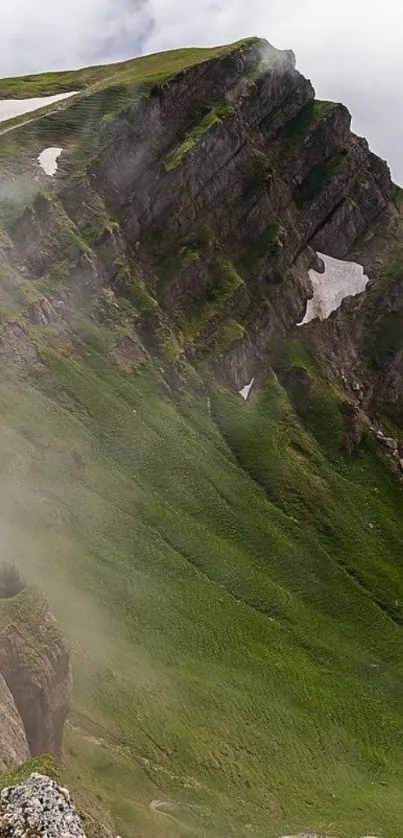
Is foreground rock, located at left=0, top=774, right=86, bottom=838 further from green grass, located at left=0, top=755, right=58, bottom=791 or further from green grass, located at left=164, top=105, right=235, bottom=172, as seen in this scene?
green grass, located at left=164, top=105, right=235, bottom=172

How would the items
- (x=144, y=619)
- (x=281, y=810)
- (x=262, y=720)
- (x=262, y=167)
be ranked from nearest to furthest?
(x=281, y=810) → (x=262, y=720) → (x=144, y=619) → (x=262, y=167)

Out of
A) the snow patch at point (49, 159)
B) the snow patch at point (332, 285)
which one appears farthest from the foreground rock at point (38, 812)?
the snow patch at point (332, 285)

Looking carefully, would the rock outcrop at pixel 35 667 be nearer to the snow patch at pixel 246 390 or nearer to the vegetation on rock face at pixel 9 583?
the vegetation on rock face at pixel 9 583

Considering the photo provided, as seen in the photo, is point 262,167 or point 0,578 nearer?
point 0,578

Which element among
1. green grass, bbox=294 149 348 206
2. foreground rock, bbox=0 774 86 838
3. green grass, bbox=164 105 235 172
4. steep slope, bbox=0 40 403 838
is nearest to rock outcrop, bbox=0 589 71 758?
steep slope, bbox=0 40 403 838

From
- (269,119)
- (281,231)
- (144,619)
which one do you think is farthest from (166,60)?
(144,619)

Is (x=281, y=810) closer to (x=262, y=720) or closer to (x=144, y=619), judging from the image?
(x=262, y=720)

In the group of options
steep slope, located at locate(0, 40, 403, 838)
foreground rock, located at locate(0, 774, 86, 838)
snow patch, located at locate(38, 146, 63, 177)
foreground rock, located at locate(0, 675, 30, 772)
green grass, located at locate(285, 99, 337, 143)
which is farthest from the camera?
green grass, located at locate(285, 99, 337, 143)
